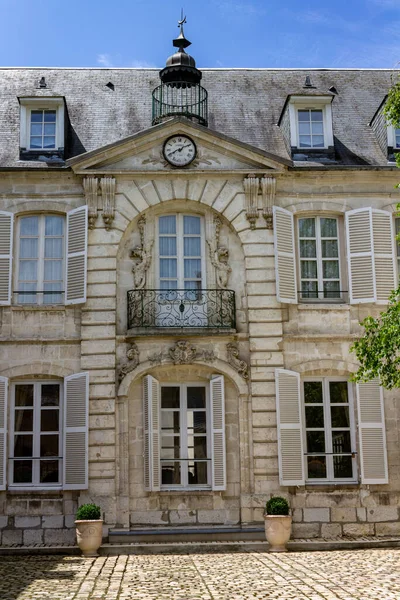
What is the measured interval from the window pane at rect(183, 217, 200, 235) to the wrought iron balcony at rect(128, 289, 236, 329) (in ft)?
3.76

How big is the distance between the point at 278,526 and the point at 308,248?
4998 millimetres

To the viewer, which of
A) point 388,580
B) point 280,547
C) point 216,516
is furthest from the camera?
point 216,516

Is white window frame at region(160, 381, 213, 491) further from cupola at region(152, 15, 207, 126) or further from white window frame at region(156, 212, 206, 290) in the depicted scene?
cupola at region(152, 15, 207, 126)

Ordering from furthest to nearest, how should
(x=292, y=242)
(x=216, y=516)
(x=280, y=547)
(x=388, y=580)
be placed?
(x=292, y=242) < (x=216, y=516) < (x=280, y=547) < (x=388, y=580)

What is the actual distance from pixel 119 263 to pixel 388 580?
7.31m

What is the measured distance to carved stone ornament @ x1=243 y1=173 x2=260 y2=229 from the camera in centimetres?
1501

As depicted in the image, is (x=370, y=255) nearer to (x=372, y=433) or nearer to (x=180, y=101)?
(x=372, y=433)

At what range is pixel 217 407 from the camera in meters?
14.2

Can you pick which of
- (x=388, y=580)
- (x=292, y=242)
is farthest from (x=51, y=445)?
(x=388, y=580)

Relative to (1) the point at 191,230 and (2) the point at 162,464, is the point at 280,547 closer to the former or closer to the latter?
(2) the point at 162,464

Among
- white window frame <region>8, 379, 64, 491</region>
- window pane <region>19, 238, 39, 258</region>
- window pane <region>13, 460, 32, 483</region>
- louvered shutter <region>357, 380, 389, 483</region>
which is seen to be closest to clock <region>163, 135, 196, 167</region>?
→ window pane <region>19, 238, 39, 258</region>

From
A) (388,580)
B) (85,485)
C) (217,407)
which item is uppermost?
(217,407)

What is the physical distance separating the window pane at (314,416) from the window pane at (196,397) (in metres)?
1.82

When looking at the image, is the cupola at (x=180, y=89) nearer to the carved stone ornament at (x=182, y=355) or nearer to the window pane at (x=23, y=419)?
the carved stone ornament at (x=182, y=355)
